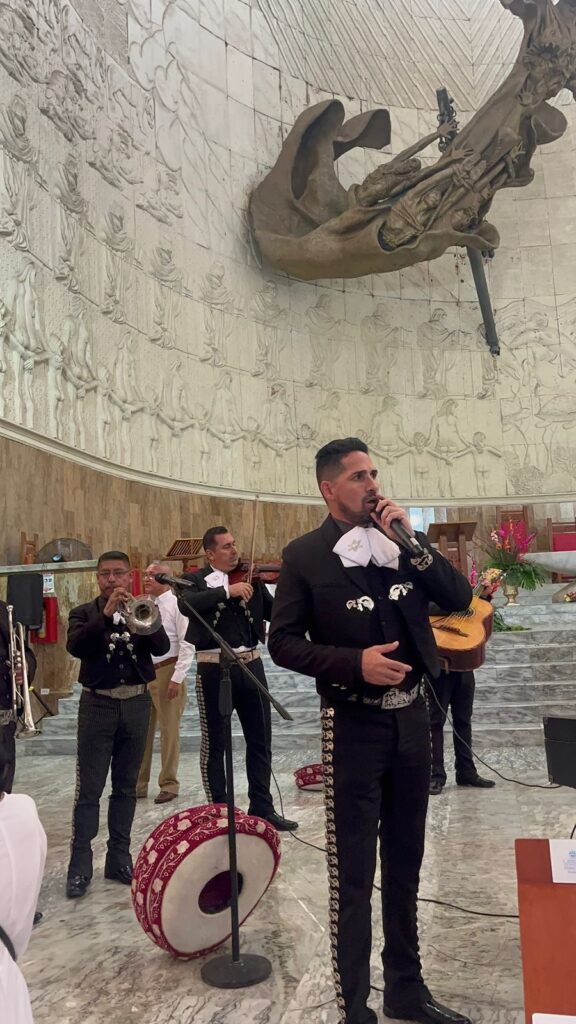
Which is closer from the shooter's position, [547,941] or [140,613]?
[547,941]

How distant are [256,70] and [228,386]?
226 inches

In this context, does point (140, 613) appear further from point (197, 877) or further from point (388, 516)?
point (388, 516)

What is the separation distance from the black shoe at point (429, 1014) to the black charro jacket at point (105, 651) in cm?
225

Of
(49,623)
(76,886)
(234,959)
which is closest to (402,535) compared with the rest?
→ (234,959)

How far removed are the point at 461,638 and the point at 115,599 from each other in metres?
2.48

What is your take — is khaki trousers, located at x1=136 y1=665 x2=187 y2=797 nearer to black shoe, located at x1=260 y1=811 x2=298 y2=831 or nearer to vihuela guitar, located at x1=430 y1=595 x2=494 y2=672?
black shoe, located at x1=260 y1=811 x2=298 y2=831

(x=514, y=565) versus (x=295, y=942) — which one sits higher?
(x=514, y=565)

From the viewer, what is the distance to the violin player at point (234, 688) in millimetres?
4820

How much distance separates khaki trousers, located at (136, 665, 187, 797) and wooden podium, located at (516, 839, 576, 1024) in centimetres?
410

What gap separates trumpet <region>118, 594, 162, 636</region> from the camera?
428 centimetres

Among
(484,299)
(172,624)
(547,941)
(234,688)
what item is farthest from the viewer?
(484,299)

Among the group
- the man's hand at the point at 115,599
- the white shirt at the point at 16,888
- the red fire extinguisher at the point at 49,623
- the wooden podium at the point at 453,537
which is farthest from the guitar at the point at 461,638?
the wooden podium at the point at 453,537

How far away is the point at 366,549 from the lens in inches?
107

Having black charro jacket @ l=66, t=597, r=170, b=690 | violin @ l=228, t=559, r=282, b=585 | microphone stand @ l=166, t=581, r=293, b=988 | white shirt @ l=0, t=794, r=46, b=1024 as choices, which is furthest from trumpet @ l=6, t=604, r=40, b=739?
white shirt @ l=0, t=794, r=46, b=1024
